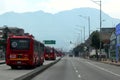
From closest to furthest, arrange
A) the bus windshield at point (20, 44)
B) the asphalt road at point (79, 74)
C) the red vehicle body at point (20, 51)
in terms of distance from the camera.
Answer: the asphalt road at point (79, 74) < the red vehicle body at point (20, 51) < the bus windshield at point (20, 44)

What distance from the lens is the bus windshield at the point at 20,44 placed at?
134 feet

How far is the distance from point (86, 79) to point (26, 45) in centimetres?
1320

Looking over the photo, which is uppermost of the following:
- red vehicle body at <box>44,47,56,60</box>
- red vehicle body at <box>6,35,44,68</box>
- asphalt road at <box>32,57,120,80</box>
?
red vehicle body at <box>44,47,56,60</box>

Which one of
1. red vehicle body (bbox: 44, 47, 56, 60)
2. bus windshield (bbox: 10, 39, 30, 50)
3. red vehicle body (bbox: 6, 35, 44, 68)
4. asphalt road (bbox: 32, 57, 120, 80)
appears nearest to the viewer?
asphalt road (bbox: 32, 57, 120, 80)

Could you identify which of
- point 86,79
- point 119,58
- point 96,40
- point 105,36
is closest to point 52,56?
point 119,58

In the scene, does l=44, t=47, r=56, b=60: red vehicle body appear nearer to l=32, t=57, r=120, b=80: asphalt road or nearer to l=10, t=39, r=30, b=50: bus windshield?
l=32, t=57, r=120, b=80: asphalt road

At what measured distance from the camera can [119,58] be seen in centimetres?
8731

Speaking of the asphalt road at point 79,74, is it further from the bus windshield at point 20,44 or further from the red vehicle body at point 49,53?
the red vehicle body at point 49,53

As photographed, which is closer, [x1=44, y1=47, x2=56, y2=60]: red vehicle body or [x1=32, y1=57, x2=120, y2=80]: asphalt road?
[x1=32, y1=57, x2=120, y2=80]: asphalt road

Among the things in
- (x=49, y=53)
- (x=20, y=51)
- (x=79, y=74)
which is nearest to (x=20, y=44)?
(x=20, y=51)

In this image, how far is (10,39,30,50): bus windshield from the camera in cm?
4084

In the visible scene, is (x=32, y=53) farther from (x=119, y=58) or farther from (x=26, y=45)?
(x=119, y=58)

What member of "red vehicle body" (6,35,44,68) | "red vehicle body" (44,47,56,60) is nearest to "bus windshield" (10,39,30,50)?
"red vehicle body" (6,35,44,68)

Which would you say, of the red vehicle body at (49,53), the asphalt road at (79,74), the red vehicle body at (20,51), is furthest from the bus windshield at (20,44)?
the red vehicle body at (49,53)
